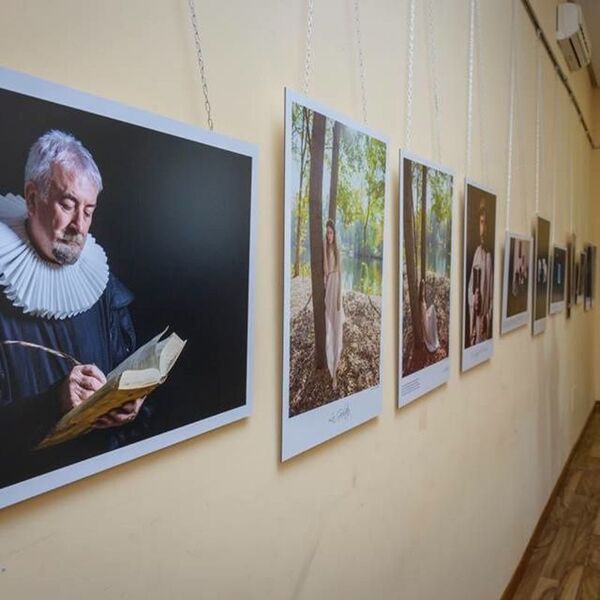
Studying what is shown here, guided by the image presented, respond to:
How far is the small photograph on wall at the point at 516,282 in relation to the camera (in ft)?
8.52

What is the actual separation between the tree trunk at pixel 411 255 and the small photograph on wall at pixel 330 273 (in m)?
0.15

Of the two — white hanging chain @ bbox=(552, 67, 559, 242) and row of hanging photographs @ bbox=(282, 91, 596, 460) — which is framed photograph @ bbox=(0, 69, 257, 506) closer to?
row of hanging photographs @ bbox=(282, 91, 596, 460)

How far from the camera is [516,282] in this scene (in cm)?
275

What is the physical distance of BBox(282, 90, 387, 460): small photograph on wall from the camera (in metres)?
1.10

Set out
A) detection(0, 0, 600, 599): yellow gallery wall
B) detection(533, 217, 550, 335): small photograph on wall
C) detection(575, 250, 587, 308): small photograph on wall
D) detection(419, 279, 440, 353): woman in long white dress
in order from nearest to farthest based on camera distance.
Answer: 1. detection(0, 0, 600, 599): yellow gallery wall
2. detection(419, 279, 440, 353): woman in long white dress
3. detection(533, 217, 550, 335): small photograph on wall
4. detection(575, 250, 587, 308): small photograph on wall

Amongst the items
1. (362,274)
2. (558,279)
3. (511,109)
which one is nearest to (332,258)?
(362,274)

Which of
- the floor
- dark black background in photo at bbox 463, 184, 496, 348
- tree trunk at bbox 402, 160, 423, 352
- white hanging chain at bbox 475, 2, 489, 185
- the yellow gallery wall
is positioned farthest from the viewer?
the floor

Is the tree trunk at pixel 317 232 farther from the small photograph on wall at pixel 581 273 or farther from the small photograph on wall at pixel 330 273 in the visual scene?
the small photograph on wall at pixel 581 273

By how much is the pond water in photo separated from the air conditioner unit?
10.4 feet

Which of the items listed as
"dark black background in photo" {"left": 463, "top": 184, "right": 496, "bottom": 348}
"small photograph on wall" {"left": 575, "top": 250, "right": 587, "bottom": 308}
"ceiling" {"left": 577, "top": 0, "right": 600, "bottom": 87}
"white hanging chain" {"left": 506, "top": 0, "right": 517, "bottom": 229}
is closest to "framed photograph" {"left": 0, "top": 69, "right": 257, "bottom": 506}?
"dark black background in photo" {"left": 463, "top": 184, "right": 496, "bottom": 348}

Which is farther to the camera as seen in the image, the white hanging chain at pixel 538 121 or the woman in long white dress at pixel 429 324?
the white hanging chain at pixel 538 121

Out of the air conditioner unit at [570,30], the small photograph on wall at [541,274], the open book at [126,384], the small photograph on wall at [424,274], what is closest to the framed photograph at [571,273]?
the small photograph on wall at [541,274]

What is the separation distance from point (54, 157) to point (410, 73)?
1.27 m

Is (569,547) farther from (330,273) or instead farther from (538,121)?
(330,273)
